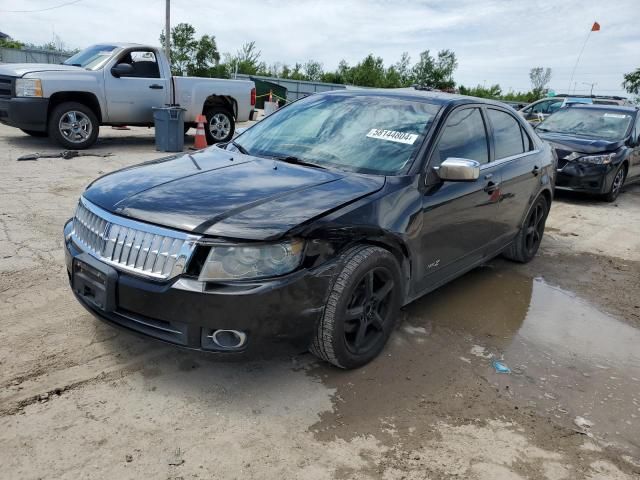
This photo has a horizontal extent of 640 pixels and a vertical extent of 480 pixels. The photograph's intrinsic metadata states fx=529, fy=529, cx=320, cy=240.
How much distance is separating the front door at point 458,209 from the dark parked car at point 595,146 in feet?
16.8

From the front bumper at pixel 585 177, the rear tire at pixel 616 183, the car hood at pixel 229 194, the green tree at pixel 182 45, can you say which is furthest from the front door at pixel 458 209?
the green tree at pixel 182 45

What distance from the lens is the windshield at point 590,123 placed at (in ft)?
30.8

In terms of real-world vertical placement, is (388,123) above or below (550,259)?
above

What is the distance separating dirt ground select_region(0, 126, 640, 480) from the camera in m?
2.33

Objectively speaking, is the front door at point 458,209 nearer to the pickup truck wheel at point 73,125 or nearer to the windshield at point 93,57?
the pickup truck wheel at point 73,125

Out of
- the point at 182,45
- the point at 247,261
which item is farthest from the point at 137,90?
the point at 182,45

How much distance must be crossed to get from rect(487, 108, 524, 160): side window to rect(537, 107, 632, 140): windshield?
17.5ft

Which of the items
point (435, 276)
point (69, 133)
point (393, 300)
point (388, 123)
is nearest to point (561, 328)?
point (435, 276)

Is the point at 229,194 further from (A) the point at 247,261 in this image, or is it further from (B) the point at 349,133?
(B) the point at 349,133

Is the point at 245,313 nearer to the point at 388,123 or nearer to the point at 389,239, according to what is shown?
the point at 389,239

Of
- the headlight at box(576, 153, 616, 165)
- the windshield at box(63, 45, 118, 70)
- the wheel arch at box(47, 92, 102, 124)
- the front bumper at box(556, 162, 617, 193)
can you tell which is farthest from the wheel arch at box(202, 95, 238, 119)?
the headlight at box(576, 153, 616, 165)

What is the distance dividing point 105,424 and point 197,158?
1.86 meters

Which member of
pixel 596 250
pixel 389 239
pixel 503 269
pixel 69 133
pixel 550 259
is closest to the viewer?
pixel 389 239

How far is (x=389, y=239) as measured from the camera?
309cm
